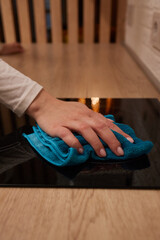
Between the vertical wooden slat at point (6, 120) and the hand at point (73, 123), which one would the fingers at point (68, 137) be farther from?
the vertical wooden slat at point (6, 120)

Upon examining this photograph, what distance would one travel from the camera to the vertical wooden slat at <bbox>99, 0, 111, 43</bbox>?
200 centimetres

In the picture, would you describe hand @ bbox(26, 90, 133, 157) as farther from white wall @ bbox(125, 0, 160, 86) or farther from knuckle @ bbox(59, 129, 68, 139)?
white wall @ bbox(125, 0, 160, 86)

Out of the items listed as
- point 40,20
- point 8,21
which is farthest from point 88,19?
point 8,21

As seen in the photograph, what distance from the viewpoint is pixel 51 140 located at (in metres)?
0.47

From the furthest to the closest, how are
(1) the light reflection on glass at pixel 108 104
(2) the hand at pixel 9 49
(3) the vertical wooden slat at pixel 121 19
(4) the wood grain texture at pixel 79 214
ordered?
(3) the vertical wooden slat at pixel 121 19, (2) the hand at pixel 9 49, (1) the light reflection on glass at pixel 108 104, (4) the wood grain texture at pixel 79 214

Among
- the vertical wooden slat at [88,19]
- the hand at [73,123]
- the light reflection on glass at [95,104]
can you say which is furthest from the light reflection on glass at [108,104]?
the vertical wooden slat at [88,19]

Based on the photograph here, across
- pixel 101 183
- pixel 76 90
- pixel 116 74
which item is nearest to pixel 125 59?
pixel 116 74

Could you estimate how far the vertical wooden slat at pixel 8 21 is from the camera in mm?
2049

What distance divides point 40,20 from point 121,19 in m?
0.72

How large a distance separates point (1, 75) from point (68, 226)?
36 cm

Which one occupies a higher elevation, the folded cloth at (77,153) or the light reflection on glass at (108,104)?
the folded cloth at (77,153)

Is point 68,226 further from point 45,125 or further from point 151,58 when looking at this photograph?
point 151,58

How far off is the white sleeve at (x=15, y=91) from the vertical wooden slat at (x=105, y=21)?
1738 millimetres

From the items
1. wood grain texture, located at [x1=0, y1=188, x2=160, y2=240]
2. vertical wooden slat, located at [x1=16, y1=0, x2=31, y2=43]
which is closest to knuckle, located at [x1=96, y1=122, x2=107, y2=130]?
wood grain texture, located at [x1=0, y1=188, x2=160, y2=240]
